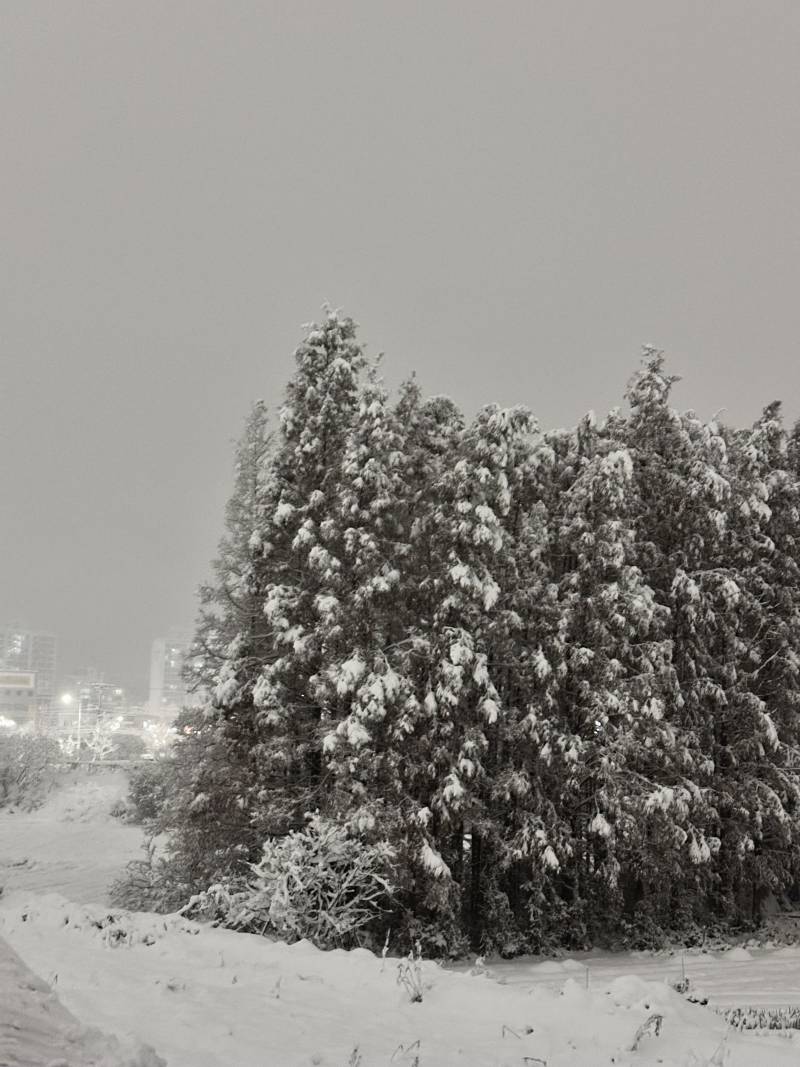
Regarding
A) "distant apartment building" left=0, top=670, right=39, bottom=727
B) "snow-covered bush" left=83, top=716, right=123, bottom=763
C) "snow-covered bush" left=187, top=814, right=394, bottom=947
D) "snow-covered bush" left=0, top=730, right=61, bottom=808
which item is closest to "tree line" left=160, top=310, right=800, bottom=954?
"snow-covered bush" left=187, top=814, right=394, bottom=947

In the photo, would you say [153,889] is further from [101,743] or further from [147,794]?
[101,743]

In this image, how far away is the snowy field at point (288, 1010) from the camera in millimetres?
5727

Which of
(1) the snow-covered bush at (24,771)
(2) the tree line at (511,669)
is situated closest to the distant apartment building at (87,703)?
(1) the snow-covered bush at (24,771)

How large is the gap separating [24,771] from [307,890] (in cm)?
3353

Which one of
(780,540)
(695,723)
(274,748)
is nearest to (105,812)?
(274,748)

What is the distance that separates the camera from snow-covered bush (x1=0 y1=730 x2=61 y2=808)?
4059 cm

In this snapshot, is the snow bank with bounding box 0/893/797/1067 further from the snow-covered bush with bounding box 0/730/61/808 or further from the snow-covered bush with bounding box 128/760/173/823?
the snow-covered bush with bounding box 0/730/61/808

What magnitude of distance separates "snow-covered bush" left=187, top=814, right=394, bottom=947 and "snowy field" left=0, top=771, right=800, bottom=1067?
170 cm

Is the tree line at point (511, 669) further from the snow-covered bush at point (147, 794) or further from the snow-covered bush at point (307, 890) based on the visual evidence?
the snow-covered bush at point (147, 794)

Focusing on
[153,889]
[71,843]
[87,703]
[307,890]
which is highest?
[87,703]

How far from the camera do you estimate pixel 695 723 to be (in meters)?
20.6

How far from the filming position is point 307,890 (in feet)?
48.8

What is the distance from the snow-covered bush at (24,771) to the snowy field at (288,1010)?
31.6 meters

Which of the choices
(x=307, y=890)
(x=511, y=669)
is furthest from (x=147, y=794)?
(x=307, y=890)
